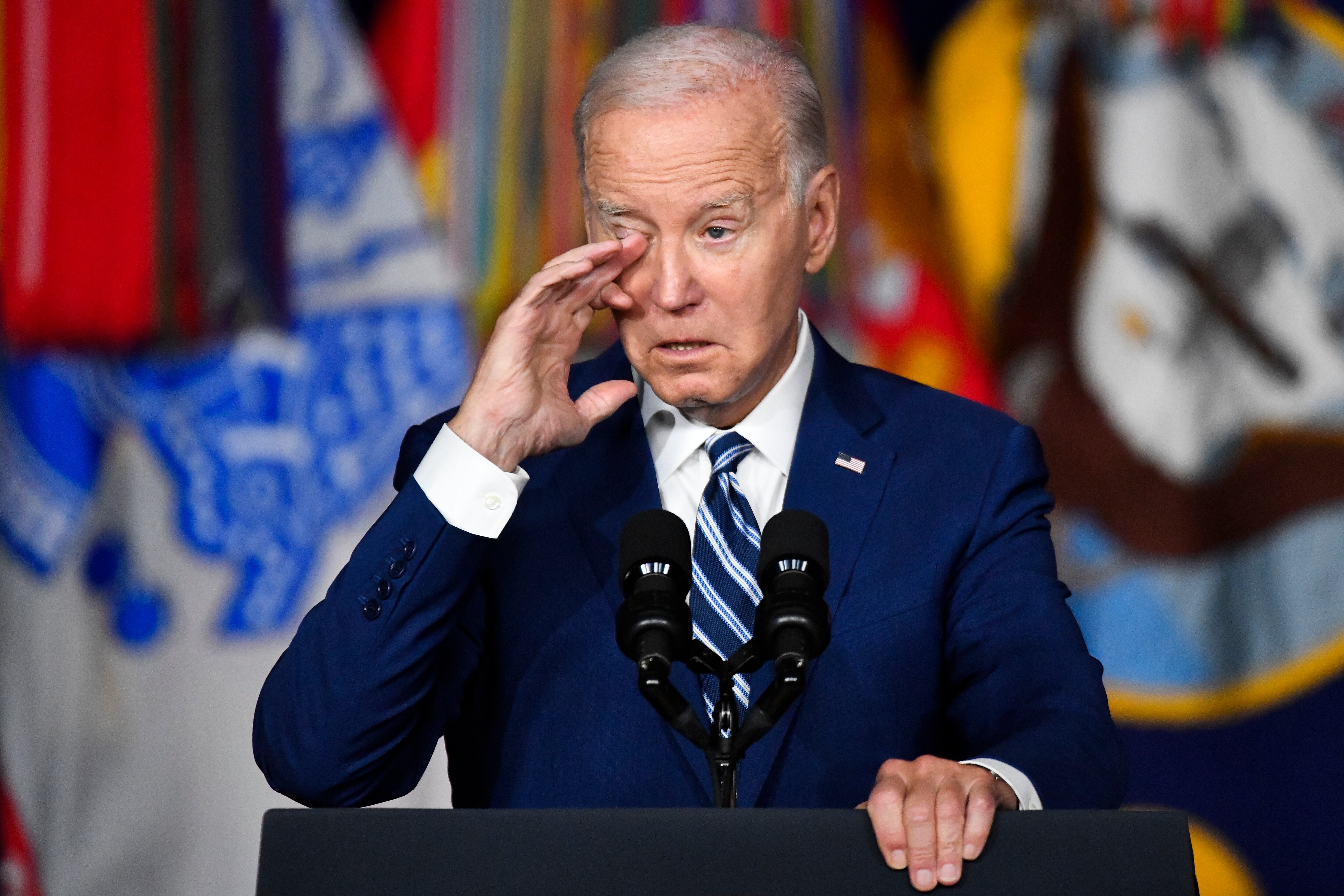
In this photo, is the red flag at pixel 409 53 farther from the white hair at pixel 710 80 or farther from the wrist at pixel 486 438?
the wrist at pixel 486 438

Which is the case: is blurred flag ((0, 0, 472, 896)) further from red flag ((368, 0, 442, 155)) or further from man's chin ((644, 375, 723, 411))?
man's chin ((644, 375, 723, 411))

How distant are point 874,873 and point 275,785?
2.49 feet

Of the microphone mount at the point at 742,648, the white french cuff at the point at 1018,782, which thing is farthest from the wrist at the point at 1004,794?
the microphone mount at the point at 742,648

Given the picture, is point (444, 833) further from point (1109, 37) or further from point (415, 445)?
point (1109, 37)

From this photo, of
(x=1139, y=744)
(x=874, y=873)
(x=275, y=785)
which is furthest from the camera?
(x=1139, y=744)

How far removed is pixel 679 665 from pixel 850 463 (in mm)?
348

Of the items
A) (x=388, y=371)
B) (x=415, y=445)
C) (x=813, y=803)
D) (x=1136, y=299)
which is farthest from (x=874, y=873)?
(x=1136, y=299)

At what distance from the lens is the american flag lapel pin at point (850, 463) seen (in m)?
1.70

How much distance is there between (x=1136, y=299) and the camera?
3432 millimetres

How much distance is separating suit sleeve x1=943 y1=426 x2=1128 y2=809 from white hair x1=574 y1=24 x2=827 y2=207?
0.45 meters

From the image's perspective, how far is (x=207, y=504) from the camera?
3207mm

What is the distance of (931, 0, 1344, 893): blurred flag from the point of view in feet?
10.8

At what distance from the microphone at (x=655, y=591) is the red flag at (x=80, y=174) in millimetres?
2393

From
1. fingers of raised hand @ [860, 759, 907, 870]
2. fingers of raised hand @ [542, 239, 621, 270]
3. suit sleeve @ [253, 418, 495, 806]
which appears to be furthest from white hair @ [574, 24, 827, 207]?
fingers of raised hand @ [860, 759, 907, 870]
